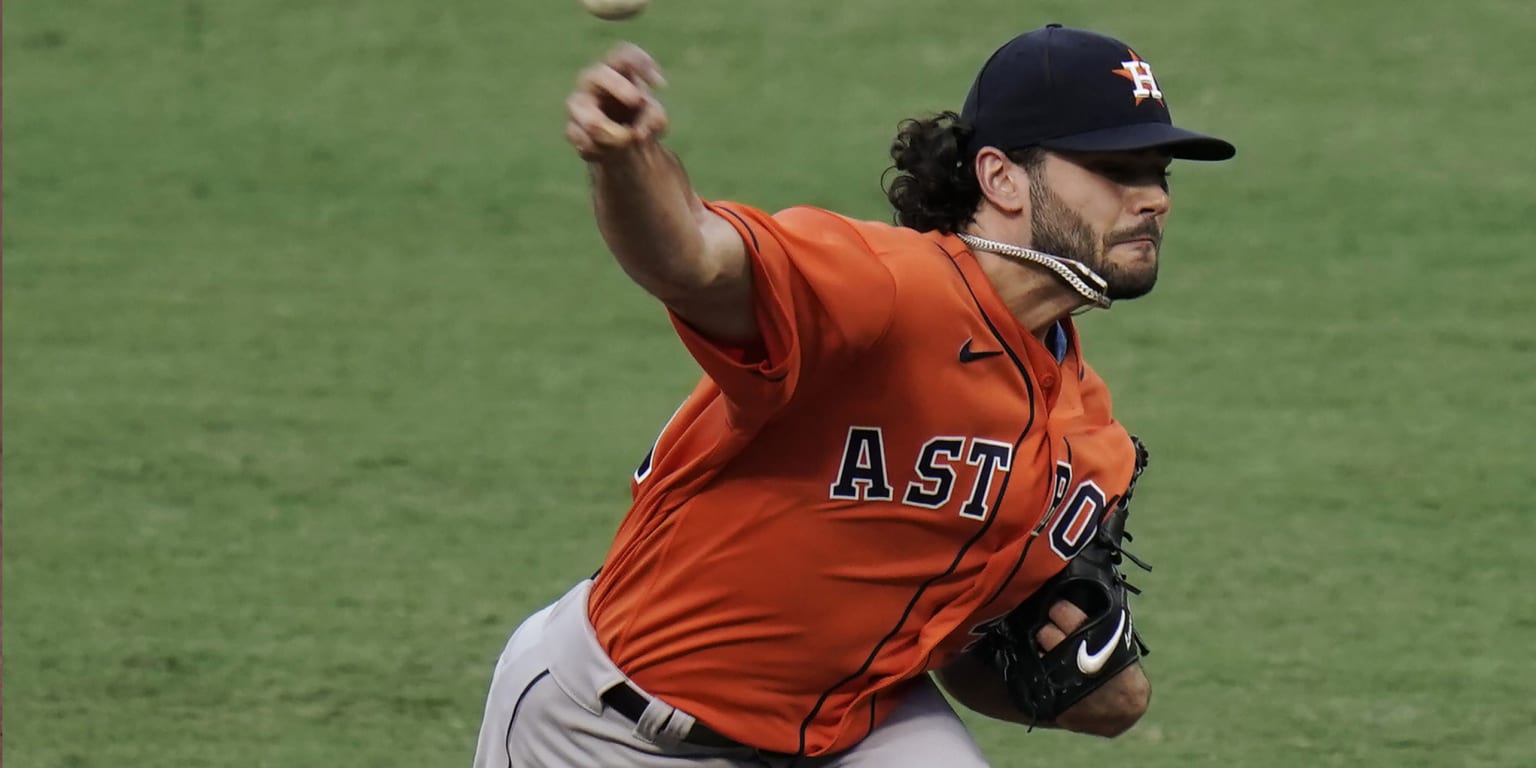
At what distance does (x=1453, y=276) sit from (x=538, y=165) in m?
3.99

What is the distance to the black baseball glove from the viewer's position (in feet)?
13.1

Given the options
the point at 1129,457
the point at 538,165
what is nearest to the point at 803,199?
the point at 538,165

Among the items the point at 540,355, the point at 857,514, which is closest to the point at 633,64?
the point at 857,514

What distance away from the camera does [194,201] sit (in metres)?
10.1

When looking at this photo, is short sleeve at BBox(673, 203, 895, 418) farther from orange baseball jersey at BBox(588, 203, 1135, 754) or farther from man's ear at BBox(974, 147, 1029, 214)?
man's ear at BBox(974, 147, 1029, 214)

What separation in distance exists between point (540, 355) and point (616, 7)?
578 centimetres

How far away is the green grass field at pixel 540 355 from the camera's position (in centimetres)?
608

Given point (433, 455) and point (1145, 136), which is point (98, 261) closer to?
point (433, 455)

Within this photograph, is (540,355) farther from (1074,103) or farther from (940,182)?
(1074,103)

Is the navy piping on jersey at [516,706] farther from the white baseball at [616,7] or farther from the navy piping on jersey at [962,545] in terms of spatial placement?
the white baseball at [616,7]

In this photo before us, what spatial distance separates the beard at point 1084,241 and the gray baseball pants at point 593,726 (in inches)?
31.1

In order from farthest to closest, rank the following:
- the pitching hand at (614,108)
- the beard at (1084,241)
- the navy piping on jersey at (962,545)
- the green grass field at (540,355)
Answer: the green grass field at (540,355) < the beard at (1084,241) < the navy piping on jersey at (962,545) < the pitching hand at (614,108)

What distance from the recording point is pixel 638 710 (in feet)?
12.1

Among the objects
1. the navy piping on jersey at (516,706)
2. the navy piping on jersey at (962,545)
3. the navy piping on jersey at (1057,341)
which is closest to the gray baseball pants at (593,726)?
the navy piping on jersey at (516,706)
